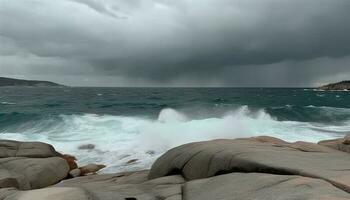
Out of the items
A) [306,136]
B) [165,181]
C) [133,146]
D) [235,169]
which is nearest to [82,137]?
[133,146]

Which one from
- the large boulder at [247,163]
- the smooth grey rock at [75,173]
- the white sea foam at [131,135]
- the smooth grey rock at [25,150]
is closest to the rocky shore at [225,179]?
the large boulder at [247,163]

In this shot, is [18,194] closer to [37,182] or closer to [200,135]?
[37,182]

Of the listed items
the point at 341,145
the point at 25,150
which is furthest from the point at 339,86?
the point at 25,150

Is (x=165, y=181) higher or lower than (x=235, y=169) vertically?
lower

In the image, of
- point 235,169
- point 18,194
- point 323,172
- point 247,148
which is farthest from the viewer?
point 247,148

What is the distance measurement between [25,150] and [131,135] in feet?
33.6

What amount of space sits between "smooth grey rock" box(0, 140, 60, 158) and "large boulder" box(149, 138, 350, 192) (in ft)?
22.5

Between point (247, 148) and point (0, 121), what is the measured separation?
32325mm

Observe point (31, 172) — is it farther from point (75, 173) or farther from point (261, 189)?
point (261, 189)

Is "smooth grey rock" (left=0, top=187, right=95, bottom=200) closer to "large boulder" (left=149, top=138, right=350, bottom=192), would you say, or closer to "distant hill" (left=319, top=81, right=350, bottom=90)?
"large boulder" (left=149, top=138, right=350, bottom=192)

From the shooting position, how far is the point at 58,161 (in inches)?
544

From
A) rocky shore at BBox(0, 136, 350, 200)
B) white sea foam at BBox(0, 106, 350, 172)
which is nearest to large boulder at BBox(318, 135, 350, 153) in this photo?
rocky shore at BBox(0, 136, 350, 200)

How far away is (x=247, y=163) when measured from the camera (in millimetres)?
6883

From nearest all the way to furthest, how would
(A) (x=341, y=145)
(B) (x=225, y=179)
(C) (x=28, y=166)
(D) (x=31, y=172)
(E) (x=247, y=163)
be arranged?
(B) (x=225, y=179) < (E) (x=247, y=163) < (A) (x=341, y=145) < (D) (x=31, y=172) < (C) (x=28, y=166)
